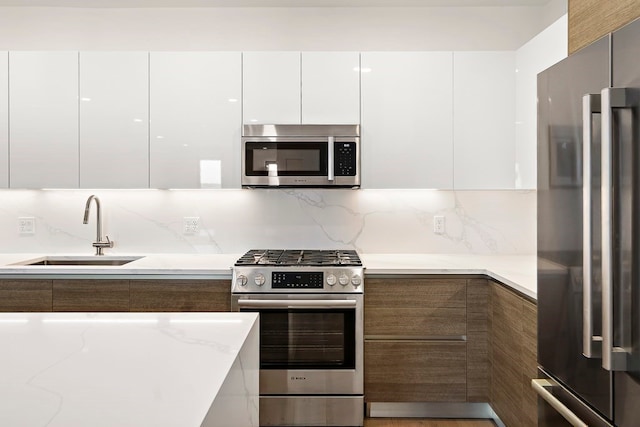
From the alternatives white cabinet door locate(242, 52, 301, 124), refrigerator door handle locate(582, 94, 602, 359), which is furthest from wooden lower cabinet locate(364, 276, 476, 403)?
refrigerator door handle locate(582, 94, 602, 359)

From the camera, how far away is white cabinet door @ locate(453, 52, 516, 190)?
2836 mm

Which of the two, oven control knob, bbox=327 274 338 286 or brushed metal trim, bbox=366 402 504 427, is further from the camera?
brushed metal trim, bbox=366 402 504 427

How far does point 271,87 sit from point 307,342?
145 cm

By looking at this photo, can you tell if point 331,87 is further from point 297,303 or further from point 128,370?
point 128,370

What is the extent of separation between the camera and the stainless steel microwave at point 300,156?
280 cm

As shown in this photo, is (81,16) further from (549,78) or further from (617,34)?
(617,34)

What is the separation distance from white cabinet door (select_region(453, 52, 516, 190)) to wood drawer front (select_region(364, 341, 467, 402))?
0.94 m

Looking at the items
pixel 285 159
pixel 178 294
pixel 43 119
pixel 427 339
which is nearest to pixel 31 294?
pixel 178 294

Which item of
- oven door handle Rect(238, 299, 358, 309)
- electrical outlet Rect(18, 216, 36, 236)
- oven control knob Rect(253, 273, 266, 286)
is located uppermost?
electrical outlet Rect(18, 216, 36, 236)

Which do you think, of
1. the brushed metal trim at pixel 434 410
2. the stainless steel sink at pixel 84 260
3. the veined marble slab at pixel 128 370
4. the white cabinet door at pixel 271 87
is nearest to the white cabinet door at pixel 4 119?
the stainless steel sink at pixel 84 260

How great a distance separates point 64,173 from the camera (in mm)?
2844

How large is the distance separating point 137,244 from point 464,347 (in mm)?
2153

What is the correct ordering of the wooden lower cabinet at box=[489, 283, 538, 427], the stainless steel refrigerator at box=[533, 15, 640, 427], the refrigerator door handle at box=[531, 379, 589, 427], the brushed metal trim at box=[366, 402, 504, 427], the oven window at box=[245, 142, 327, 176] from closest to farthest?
the stainless steel refrigerator at box=[533, 15, 640, 427] → the refrigerator door handle at box=[531, 379, 589, 427] → the wooden lower cabinet at box=[489, 283, 538, 427] → the brushed metal trim at box=[366, 402, 504, 427] → the oven window at box=[245, 142, 327, 176]

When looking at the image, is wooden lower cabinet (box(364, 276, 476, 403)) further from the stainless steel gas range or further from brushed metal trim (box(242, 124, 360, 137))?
brushed metal trim (box(242, 124, 360, 137))
